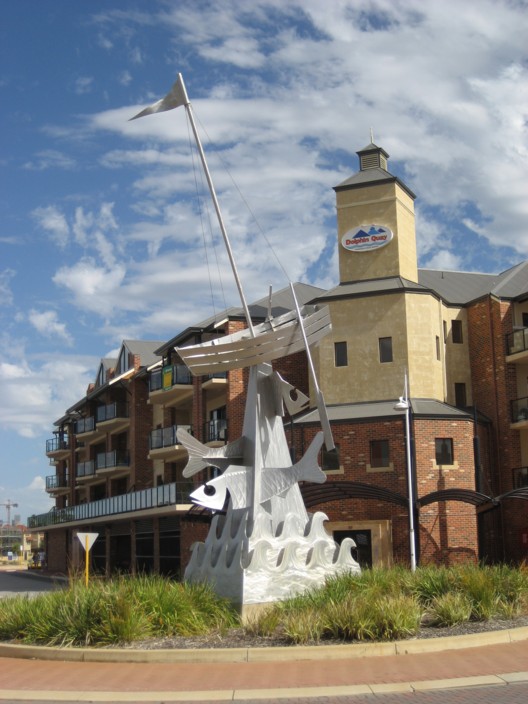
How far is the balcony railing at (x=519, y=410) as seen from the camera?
3444 centimetres

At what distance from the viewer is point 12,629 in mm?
15695

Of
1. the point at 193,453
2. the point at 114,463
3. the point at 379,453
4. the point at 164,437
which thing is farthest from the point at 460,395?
the point at 114,463

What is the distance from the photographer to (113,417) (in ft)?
178

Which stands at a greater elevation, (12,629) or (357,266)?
(357,266)

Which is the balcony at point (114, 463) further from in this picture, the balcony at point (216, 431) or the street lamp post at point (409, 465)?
the street lamp post at point (409, 465)

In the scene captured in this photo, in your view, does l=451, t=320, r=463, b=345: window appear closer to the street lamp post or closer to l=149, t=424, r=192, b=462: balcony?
the street lamp post

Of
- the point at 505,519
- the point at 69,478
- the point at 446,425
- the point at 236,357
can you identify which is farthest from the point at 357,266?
the point at 69,478

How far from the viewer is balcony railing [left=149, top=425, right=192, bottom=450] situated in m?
45.2

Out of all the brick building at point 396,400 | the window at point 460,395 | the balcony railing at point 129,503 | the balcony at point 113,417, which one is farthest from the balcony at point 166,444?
the window at point 460,395

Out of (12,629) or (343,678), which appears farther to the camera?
(12,629)

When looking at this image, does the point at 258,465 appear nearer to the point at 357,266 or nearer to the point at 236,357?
the point at 236,357

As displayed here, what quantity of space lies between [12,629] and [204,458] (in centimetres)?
635

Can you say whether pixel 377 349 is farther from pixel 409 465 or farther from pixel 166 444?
pixel 166 444

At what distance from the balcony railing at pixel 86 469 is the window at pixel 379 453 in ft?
95.2
